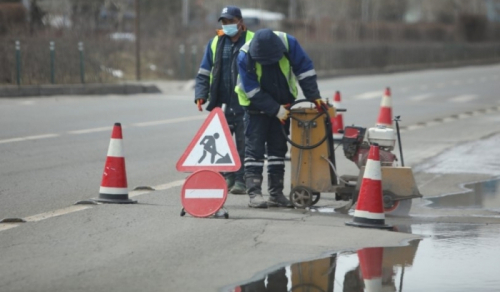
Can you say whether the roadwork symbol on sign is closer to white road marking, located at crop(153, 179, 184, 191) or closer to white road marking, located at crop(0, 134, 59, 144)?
white road marking, located at crop(153, 179, 184, 191)

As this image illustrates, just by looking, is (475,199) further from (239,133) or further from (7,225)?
(7,225)

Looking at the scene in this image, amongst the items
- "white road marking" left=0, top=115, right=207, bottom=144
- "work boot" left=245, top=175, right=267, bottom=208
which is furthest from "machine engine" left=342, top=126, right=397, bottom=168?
"white road marking" left=0, top=115, right=207, bottom=144

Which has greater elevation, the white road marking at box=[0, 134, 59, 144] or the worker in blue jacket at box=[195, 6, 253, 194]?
the worker in blue jacket at box=[195, 6, 253, 194]

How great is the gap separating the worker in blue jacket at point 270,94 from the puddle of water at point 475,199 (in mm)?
1643

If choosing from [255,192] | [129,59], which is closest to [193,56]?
[129,59]

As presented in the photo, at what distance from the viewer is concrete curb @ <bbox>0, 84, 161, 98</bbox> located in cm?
2611

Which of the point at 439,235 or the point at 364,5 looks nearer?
the point at 439,235

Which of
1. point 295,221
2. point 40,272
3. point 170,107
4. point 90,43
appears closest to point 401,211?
point 295,221

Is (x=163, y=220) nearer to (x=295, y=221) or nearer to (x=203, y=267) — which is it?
(x=295, y=221)

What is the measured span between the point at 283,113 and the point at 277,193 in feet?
2.46

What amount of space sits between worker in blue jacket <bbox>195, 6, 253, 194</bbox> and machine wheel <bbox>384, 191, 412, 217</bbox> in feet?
5.62

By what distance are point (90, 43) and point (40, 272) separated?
23911 mm

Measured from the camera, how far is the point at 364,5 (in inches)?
2640

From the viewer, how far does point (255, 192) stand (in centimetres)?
983
